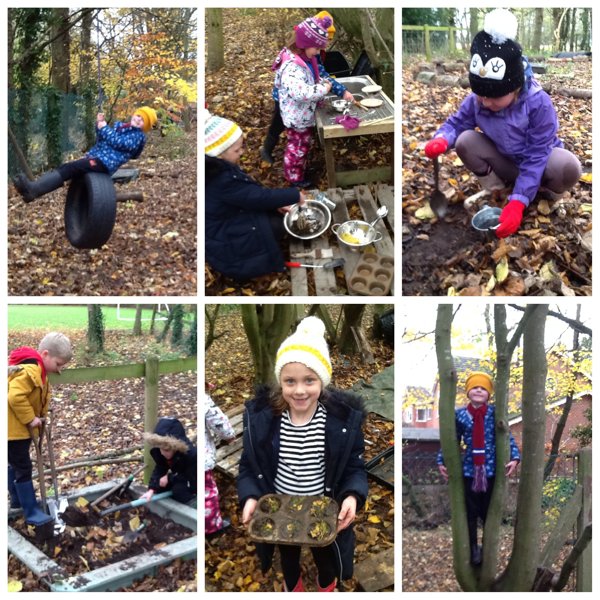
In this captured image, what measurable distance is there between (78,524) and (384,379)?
199 centimetres

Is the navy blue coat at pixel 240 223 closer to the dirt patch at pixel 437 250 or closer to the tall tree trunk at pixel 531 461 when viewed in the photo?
the dirt patch at pixel 437 250

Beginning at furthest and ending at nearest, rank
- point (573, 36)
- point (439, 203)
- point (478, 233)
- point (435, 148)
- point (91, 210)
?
point (573, 36) → point (439, 203) → point (478, 233) → point (435, 148) → point (91, 210)

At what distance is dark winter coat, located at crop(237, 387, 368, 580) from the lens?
2998 mm

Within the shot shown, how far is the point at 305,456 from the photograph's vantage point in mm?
3025

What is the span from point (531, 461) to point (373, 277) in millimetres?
1277

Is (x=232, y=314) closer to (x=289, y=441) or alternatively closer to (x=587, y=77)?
(x=289, y=441)

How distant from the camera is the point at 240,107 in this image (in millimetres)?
4098

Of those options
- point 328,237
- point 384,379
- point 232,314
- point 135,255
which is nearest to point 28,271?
point 135,255

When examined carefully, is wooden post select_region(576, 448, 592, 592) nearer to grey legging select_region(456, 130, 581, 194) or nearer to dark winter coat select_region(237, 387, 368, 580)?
dark winter coat select_region(237, 387, 368, 580)

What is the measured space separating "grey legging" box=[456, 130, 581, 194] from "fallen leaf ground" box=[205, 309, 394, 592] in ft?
4.11

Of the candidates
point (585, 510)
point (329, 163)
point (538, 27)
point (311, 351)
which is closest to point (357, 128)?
point (329, 163)

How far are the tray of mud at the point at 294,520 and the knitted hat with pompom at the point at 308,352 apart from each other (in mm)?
567

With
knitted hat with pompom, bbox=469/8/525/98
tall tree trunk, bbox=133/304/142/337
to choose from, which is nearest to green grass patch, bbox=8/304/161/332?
tall tree trunk, bbox=133/304/142/337

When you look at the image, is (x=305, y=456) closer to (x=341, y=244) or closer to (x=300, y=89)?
(x=341, y=244)
